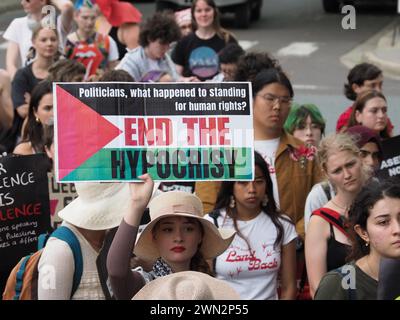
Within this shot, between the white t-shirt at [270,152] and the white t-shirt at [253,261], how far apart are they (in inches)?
21.1

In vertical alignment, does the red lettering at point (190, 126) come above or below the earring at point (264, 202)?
above

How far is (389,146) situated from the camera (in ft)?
18.0

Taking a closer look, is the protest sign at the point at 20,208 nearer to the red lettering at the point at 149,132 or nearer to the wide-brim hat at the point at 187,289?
the red lettering at the point at 149,132

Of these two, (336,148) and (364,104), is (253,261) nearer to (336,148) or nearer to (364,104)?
(336,148)

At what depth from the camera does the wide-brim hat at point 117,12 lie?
1002 centimetres

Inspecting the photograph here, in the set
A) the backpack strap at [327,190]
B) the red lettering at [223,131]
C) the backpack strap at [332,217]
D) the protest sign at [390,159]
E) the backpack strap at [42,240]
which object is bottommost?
the backpack strap at [42,240]

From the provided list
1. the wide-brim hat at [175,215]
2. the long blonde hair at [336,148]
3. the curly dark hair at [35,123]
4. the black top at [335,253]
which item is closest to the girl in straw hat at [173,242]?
the wide-brim hat at [175,215]

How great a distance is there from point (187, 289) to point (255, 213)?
178cm

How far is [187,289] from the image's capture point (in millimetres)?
3506

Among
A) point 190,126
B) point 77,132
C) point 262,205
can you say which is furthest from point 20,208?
point 190,126

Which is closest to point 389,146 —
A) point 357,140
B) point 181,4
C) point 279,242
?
point 357,140
